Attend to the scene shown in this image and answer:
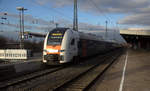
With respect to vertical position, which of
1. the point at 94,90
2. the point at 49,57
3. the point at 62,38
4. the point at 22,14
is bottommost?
the point at 94,90

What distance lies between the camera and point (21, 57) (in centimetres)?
1659

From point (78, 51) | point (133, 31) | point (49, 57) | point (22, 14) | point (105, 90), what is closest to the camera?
point (105, 90)

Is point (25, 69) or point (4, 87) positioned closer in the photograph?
point (4, 87)

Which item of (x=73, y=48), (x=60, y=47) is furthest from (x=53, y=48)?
(x=73, y=48)

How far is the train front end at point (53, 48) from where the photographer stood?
43.1ft

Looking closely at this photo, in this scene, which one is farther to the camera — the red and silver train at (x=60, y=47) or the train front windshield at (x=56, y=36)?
the train front windshield at (x=56, y=36)

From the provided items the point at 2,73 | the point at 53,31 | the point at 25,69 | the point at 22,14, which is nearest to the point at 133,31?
the point at 22,14

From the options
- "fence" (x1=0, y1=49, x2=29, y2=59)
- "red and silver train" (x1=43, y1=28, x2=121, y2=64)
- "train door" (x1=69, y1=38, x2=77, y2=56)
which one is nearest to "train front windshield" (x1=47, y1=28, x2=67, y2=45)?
"red and silver train" (x1=43, y1=28, x2=121, y2=64)

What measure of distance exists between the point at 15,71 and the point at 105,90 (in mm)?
6408

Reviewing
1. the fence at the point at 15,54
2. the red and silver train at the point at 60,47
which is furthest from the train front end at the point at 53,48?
the fence at the point at 15,54

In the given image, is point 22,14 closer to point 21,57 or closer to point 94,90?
point 21,57

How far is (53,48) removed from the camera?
13367mm

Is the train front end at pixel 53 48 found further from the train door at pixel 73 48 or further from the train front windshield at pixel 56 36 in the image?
the train door at pixel 73 48

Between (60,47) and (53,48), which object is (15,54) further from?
(60,47)
